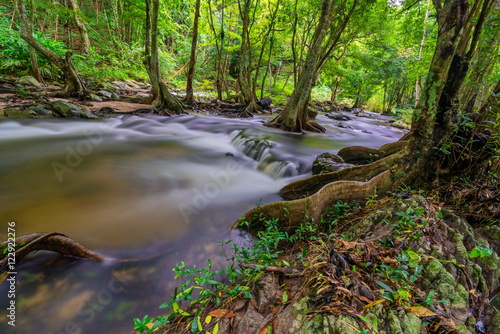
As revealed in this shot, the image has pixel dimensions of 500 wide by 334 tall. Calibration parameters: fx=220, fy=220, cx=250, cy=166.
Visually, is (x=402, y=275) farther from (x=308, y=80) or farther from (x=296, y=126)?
(x=296, y=126)

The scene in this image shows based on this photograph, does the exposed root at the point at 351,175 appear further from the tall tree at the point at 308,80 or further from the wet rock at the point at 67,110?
the wet rock at the point at 67,110

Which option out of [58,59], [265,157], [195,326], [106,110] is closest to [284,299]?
[195,326]

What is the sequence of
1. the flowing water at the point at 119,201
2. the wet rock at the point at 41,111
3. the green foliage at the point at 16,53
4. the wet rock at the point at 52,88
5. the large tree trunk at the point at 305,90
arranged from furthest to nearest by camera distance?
1. the wet rock at the point at 52,88
2. the green foliage at the point at 16,53
3. the wet rock at the point at 41,111
4. the large tree trunk at the point at 305,90
5. the flowing water at the point at 119,201

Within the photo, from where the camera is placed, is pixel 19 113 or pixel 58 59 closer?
pixel 19 113

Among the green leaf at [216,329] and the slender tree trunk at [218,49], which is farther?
the slender tree trunk at [218,49]

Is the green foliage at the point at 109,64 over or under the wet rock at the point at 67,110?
over

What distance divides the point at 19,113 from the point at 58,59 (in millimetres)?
4387

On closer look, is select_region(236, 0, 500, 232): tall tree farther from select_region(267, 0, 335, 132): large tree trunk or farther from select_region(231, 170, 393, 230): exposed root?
select_region(267, 0, 335, 132): large tree trunk

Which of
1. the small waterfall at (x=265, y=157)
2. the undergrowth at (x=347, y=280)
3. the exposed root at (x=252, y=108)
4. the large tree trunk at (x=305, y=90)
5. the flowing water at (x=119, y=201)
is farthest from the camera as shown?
the exposed root at (x=252, y=108)

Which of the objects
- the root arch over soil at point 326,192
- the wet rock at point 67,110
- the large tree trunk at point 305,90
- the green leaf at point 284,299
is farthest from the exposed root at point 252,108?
the green leaf at point 284,299

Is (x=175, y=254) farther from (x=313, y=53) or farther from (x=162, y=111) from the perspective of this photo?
(x=162, y=111)

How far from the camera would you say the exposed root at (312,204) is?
126 inches

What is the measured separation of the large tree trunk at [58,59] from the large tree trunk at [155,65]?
3592 mm

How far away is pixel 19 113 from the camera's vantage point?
8234 millimetres
